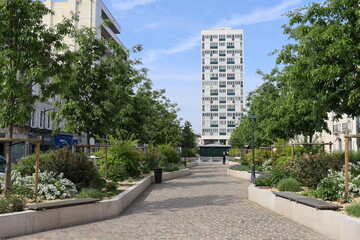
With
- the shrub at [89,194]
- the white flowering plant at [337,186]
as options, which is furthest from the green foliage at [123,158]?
the white flowering plant at [337,186]

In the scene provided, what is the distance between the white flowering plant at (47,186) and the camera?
34.5 ft

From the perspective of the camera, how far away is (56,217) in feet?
29.1

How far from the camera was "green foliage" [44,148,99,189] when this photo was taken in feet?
41.2

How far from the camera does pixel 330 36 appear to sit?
10969 mm

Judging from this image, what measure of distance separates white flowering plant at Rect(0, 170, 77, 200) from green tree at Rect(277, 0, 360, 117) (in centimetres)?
801

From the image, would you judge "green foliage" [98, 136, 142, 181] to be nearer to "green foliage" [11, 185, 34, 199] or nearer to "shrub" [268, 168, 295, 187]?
"shrub" [268, 168, 295, 187]

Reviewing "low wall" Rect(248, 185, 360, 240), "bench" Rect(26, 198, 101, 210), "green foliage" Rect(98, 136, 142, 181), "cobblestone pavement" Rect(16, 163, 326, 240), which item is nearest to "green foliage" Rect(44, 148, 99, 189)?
"cobblestone pavement" Rect(16, 163, 326, 240)

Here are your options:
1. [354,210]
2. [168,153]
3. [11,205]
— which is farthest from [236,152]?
[11,205]

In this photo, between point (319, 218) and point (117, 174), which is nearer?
point (319, 218)

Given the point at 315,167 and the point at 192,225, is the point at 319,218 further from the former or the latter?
the point at 315,167

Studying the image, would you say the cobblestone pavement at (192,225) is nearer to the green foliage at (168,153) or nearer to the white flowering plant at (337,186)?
the white flowering plant at (337,186)

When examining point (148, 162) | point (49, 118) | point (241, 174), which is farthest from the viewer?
point (49, 118)

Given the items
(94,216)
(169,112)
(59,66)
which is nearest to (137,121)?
(59,66)

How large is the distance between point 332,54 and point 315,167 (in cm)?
429
